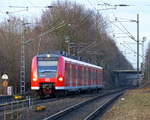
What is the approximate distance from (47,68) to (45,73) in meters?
0.41

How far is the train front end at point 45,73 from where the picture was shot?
3499cm

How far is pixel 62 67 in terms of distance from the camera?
35.0m

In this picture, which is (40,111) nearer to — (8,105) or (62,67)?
(8,105)

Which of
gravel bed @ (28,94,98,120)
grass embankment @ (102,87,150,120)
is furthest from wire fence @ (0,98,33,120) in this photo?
grass embankment @ (102,87,150,120)

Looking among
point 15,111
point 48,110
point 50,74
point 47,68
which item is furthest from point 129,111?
point 47,68

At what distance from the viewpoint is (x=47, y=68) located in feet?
115

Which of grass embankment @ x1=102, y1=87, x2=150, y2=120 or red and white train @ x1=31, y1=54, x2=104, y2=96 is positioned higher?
red and white train @ x1=31, y1=54, x2=104, y2=96

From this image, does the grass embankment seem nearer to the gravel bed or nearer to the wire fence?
the gravel bed

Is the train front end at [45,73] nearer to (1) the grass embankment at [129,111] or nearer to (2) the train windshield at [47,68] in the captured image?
(2) the train windshield at [47,68]

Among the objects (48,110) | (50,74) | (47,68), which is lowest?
(48,110)

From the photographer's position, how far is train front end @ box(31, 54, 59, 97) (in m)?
35.0

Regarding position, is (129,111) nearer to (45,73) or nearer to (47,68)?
(45,73)

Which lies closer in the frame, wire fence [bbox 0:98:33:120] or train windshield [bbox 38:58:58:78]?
wire fence [bbox 0:98:33:120]

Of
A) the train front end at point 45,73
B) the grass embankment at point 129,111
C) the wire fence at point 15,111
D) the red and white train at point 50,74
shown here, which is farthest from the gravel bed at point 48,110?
the train front end at point 45,73
